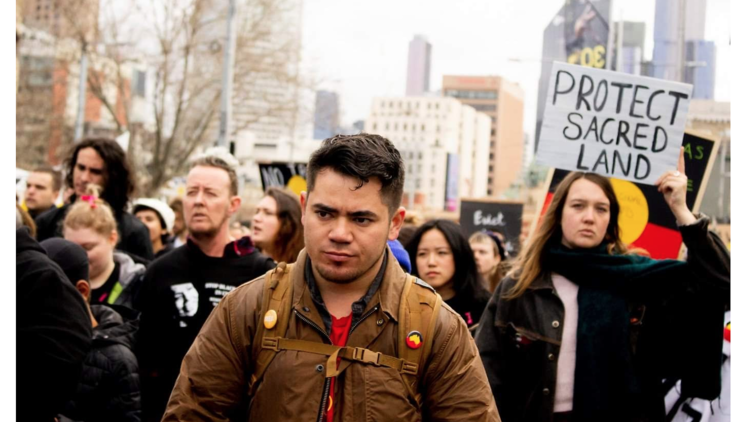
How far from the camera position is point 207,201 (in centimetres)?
508

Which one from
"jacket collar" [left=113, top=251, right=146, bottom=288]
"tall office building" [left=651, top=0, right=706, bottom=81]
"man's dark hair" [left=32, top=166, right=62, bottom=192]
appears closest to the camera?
"jacket collar" [left=113, top=251, right=146, bottom=288]

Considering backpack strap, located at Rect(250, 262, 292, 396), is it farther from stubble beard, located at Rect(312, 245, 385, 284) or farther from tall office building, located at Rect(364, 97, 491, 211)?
tall office building, located at Rect(364, 97, 491, 211)

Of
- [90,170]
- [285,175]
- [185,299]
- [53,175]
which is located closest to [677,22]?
[285,175]

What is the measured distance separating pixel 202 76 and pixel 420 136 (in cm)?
14678

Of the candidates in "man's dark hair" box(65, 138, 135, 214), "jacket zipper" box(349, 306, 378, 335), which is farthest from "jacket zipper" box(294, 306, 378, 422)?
"man's dark hair" box(65, 138, 135, 214)

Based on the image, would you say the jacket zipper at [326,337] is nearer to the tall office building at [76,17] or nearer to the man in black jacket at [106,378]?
the man in black jacket at [106,378]

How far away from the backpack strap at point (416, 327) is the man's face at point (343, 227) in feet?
0.54

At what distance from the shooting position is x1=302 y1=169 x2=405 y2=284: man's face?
8.79 ft

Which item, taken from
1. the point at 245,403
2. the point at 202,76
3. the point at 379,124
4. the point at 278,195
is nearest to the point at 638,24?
the point at 202,76

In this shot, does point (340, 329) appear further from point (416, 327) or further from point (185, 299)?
point (185, 299)

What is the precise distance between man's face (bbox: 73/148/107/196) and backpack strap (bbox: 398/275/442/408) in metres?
4.71

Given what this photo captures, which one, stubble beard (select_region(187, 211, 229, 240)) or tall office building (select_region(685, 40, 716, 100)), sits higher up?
tall office building (select_region(685, 40, 716, 100))

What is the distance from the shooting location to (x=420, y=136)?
170750 millimetres

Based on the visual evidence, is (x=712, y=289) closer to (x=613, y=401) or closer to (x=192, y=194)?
(x=613, y=401)
